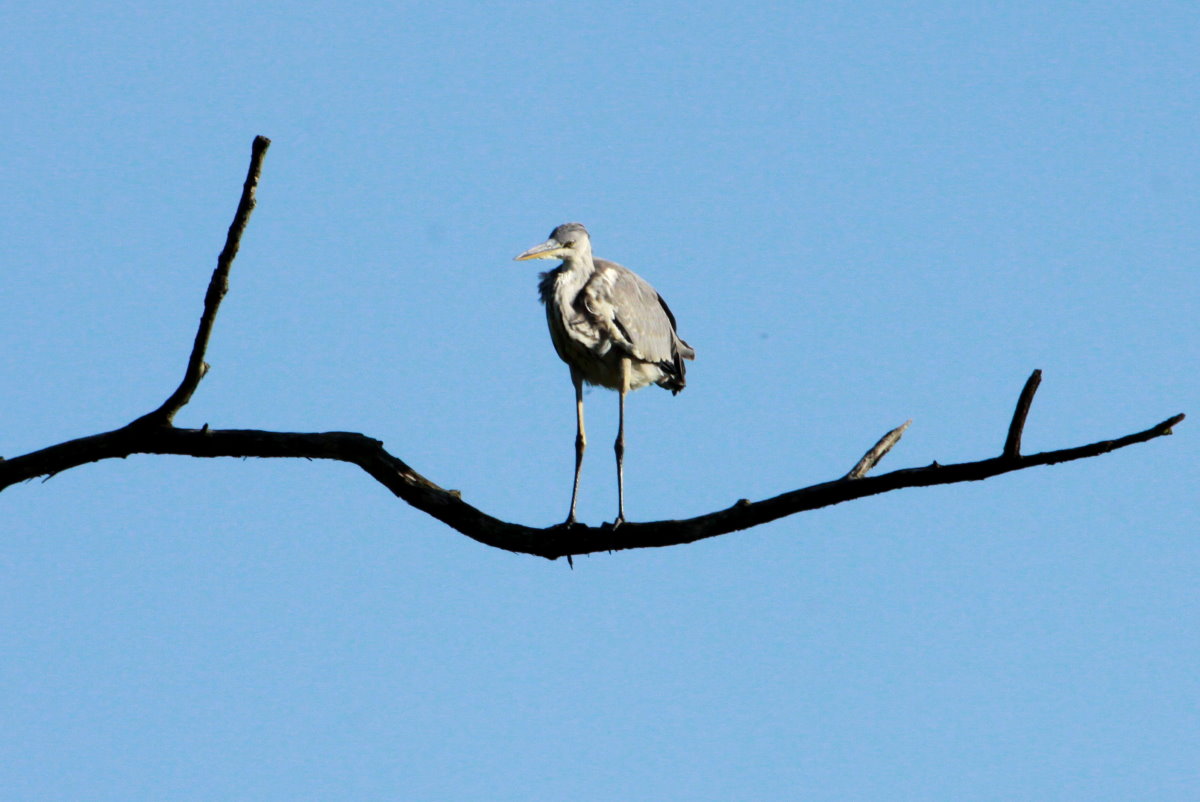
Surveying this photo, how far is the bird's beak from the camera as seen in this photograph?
9.08 metres

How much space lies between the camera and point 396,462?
608cm

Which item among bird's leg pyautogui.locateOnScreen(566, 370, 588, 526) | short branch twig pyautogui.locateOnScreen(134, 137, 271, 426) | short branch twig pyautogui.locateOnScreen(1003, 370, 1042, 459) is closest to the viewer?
short branch twig pyautogui.locateOnScreen(1003, 370, 1042, 459)

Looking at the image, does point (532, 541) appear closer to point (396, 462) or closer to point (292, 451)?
point (396, 462)

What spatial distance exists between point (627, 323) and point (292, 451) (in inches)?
137

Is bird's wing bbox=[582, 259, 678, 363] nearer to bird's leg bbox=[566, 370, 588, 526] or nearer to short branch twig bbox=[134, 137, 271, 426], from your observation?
bird's leg bbox=[566, 370, 588, 526]

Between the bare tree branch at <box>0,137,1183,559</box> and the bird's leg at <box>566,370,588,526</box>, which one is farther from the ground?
the bird's leg at <box>566,370,588,526</box>

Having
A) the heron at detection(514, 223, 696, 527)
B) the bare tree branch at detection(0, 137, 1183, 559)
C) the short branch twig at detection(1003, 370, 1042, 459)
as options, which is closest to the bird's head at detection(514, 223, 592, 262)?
the heron at detection(514, 223, 696, 527)

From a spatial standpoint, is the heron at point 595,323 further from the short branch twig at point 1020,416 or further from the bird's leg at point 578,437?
the short branch twig at point 1020,416

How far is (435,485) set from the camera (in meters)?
6.08

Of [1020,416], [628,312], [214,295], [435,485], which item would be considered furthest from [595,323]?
[1020,416]

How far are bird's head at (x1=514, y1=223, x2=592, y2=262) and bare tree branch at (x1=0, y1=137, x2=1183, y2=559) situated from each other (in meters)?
3.24

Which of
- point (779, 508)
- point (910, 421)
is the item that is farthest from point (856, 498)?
point (910, 421)

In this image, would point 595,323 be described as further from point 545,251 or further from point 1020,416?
point 1020,416

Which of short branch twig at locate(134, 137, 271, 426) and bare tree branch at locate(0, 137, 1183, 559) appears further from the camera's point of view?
short branch twig at locate(134, 137, 271, 426)
